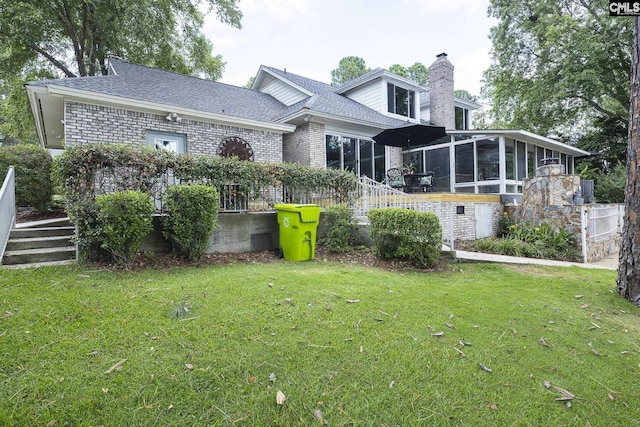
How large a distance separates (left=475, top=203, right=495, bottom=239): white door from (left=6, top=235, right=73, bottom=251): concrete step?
9471 mm

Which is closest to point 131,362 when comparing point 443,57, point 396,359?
point 396,359

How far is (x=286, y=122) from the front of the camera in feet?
35.8

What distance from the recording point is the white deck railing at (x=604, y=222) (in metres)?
8.18

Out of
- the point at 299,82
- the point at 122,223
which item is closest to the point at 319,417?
the point at 122,223

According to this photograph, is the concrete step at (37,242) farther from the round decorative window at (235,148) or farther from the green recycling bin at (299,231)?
the round decorative window at (235,148)

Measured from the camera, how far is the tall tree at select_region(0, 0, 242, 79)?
13867 mm

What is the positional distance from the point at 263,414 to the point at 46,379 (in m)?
1.39

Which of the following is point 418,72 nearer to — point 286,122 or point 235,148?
point 286,122

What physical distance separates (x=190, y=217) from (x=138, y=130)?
4466 millimetres

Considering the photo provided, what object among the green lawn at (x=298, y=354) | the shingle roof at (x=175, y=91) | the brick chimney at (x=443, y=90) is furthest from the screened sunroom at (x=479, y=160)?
the green lawn at (x=298, y=354)

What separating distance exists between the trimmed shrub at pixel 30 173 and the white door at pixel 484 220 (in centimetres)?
1132

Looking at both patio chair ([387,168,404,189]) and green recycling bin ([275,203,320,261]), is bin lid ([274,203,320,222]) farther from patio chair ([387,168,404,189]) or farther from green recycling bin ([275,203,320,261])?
patio chair ([387,168,404,189])

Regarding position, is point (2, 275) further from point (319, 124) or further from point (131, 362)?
point (319, 124)

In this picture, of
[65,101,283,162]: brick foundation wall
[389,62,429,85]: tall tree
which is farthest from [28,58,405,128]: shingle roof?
[389,62,429,85]: tall tree
